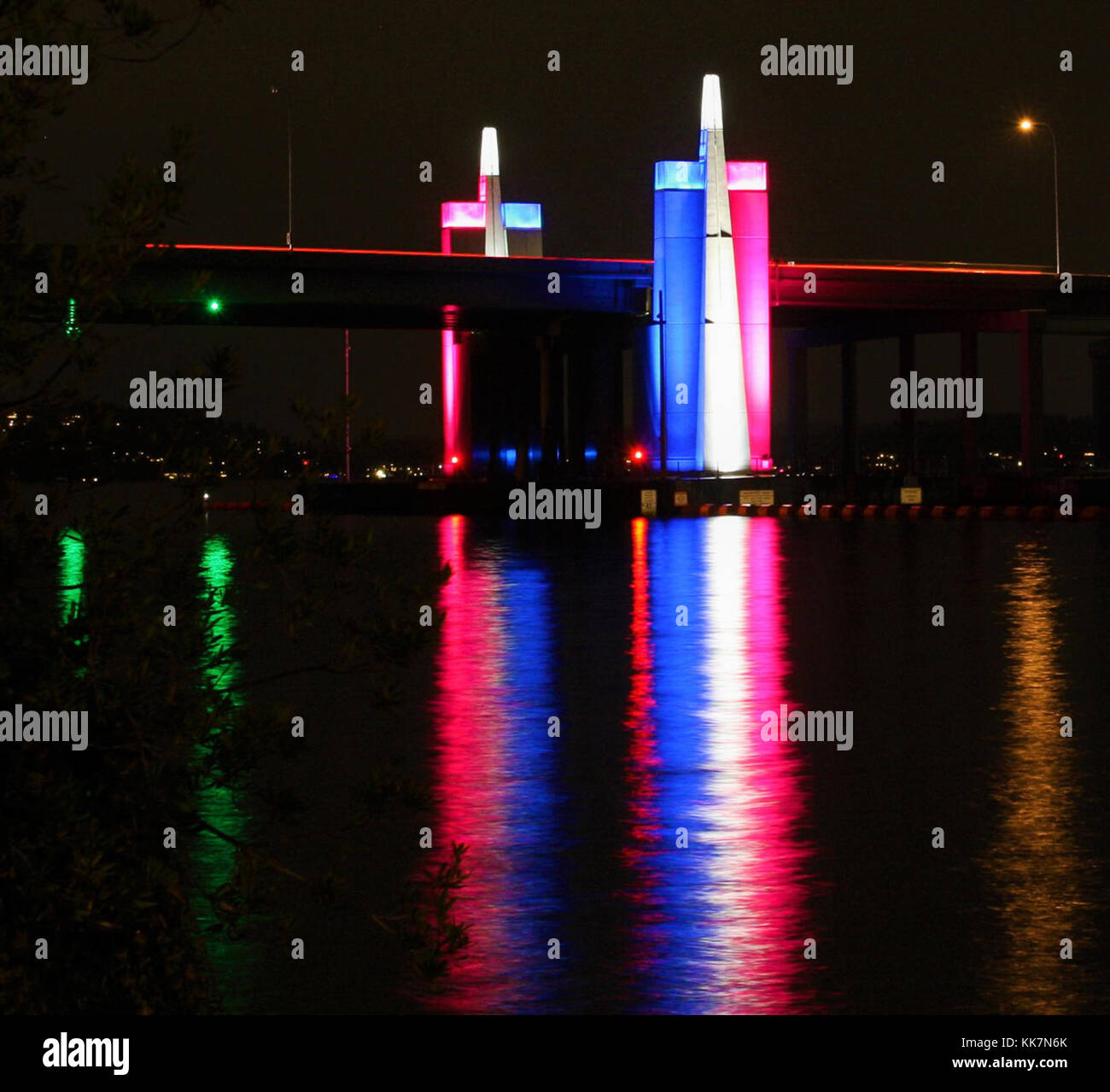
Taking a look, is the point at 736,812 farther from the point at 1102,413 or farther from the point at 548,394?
the point at 1102,413

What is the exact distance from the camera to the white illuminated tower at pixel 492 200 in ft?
427

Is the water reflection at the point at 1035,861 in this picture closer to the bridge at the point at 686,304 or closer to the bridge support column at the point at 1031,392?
the bridge at the point at 686,304

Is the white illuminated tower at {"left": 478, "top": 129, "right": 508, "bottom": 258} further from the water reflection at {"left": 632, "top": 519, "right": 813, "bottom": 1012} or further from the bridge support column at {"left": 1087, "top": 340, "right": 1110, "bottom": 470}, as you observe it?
the water reflection at {"left": 632, "top": 519, "right": 813, "bottom": 1012}

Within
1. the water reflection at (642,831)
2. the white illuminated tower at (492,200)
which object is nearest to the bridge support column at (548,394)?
the white illuminated tower at (492,200)

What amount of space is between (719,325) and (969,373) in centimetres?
2795

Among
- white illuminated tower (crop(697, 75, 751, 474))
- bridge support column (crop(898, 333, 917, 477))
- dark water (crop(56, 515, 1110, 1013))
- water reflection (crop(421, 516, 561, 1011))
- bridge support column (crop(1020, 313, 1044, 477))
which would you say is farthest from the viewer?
bridge support column (crop(898, 333, 917, 477))

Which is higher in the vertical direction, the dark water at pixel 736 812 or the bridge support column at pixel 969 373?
the bridge support column at pixel 969 373

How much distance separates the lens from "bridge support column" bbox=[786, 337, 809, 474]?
121 metres

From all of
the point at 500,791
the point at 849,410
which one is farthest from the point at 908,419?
the point at 500,791

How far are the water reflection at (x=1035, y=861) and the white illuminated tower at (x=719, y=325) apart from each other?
210 ft

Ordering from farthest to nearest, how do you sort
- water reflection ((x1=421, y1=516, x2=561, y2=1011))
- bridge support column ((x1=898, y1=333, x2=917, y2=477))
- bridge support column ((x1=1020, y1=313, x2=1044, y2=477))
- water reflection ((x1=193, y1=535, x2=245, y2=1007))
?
bridge support column ((x1=898, y1=333, x2=917, y2=477)), bridge support column ((x1=1020, y1=313, x2=1044, y2=477)), water reflection ((x1=421, y1=516, x2=561, y2=1011)), water reflection ((x1=193, y1=535, x2=245, y2=1007))

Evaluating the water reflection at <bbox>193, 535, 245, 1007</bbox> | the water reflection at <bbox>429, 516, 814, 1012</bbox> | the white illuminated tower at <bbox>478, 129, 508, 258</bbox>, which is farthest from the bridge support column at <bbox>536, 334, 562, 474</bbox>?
the water reflection at <bbox>193, 535, 245, 1007</bbox>

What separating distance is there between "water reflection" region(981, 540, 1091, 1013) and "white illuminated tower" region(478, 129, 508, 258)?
373ft
